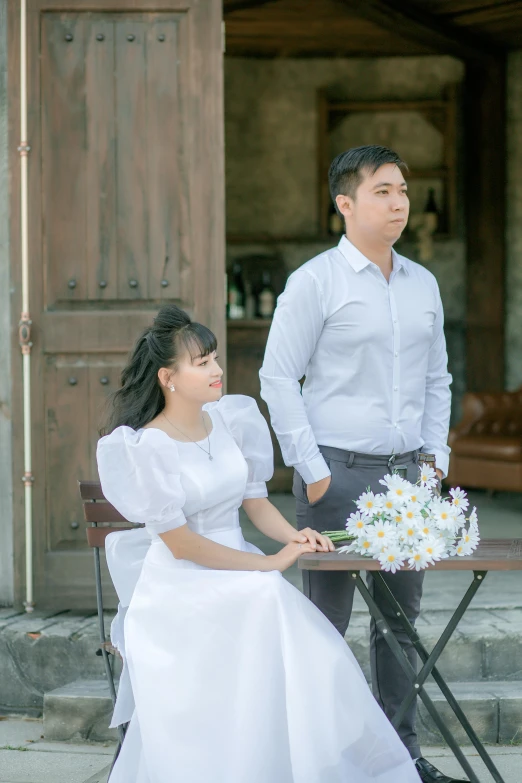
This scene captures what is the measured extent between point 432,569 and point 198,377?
2.73 feet

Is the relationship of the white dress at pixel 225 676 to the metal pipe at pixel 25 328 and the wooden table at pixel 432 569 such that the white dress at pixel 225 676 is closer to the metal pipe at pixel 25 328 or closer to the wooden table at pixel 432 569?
the wooden table at pixel 432 569

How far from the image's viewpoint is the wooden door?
430cm

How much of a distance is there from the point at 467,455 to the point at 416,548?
5223 millimetres

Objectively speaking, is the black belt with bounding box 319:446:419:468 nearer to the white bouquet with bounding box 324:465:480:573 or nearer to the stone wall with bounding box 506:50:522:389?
the white bouquet with bounding box 324:465:480:573

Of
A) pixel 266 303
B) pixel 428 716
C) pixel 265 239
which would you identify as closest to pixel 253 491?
pixel 428 716

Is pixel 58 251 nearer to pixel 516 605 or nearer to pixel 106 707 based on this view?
pixel 106 707

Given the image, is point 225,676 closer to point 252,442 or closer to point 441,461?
point 252,442

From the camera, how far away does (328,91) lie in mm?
8820

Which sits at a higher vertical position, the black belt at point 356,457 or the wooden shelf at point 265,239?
the wooden shelf at point 265,239

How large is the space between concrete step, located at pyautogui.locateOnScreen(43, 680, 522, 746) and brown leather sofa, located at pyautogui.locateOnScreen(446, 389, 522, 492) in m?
3.52

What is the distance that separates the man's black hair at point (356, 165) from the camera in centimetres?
311

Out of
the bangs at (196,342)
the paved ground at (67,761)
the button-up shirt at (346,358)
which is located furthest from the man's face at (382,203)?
the paved ground at (67,761)

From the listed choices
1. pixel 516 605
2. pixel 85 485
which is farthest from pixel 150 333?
pixel 516 605

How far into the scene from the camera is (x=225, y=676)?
9.03 ft
